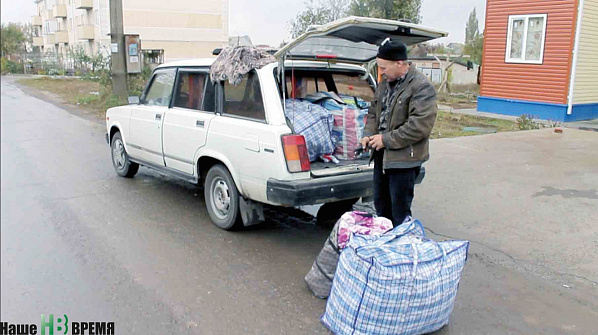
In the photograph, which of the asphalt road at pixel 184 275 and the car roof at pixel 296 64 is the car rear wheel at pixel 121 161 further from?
the car roof at pixel 296 64

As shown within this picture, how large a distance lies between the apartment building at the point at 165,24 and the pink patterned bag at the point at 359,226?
1694 inches

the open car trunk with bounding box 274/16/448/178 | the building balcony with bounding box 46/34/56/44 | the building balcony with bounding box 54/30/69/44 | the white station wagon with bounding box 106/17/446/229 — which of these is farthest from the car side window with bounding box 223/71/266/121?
the building balcony with bounding box 46/34/56/44

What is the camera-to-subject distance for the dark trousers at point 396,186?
4.09 m

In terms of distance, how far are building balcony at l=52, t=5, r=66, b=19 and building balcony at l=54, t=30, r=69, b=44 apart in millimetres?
1757

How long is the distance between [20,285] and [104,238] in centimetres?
125

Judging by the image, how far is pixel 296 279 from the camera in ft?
14.1

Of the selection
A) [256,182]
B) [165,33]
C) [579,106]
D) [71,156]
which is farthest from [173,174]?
[165,33]

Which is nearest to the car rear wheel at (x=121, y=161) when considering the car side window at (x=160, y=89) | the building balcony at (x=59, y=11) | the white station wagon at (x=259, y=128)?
the white station wagon at (x=259, y=128)

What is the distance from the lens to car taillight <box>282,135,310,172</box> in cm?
452

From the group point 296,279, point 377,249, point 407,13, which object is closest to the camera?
point 377,249

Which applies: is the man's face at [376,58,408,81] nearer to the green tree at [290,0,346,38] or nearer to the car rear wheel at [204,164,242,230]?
the car rear wheel at [204,164,242,230]

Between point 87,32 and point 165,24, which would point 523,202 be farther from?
point 87,32

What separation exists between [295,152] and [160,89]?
8.92 ft

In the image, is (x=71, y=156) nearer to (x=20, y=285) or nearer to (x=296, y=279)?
(x=20, y=285)
